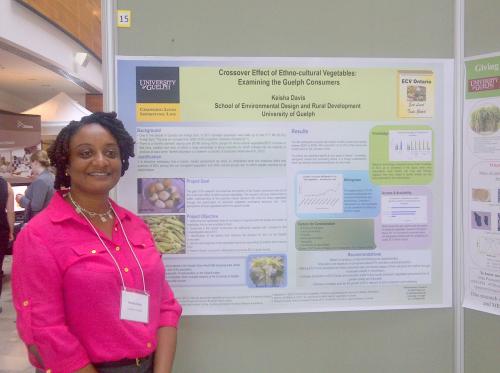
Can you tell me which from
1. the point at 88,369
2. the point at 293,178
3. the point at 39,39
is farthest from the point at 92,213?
the point at 39,39

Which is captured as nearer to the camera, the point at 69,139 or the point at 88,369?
the point at 88,369

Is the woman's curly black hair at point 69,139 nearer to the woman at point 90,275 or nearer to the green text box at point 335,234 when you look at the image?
the woman at point 90,275

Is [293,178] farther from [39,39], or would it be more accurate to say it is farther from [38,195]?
[39,39]

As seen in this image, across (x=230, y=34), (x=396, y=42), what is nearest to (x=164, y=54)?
(x=230, y=34)

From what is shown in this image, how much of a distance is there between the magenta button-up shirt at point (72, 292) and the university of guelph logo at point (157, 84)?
0.58m

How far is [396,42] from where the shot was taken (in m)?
1.91

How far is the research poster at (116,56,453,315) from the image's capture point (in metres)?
1.84

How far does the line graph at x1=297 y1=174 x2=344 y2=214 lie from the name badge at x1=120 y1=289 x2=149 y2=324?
77cm

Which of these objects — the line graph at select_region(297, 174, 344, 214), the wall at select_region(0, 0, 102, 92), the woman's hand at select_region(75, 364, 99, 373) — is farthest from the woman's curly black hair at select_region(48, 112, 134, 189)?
the wall at select_region(0, 0, 102, 92)

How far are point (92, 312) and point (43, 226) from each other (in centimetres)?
29

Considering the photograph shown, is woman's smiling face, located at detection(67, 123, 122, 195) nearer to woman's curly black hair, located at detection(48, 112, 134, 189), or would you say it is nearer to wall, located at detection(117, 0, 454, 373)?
woman's curly black hair, located at detection(48, 112, 134, 189)

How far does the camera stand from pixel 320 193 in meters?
1.91

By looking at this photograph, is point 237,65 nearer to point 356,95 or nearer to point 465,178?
point 356,95

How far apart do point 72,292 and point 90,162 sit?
0.40 meters
